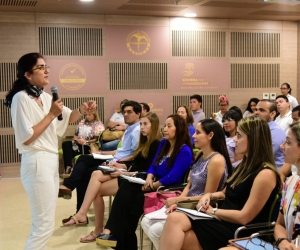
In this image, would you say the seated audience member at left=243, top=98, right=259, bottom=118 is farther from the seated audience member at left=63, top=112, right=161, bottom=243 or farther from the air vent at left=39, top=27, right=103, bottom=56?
the seated audience member at left=63, top=112, right=161, bottom=243

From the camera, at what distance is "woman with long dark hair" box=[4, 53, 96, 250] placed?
9.47ft

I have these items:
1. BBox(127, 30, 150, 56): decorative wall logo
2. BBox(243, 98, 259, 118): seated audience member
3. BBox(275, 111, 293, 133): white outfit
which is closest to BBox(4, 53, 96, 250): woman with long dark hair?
BBox(275, 111, 293, 133): white outfit

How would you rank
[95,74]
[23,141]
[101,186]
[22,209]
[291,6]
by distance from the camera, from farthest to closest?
[95,74]
[291,6]
[22,209]
[101,186]
[23,141]

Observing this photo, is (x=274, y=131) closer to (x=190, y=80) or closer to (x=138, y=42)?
(x=190, y=80)

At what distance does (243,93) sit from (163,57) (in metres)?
2.05

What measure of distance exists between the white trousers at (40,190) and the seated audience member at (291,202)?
153 cm

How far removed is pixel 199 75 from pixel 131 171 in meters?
4.88

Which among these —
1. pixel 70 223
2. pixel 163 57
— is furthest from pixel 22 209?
pixel 163 57

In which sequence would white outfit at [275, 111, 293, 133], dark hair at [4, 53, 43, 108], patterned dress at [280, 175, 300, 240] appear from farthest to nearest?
white outfit at [275, 111, 293, 133]
dark hair at [4, 53, 43, 108]
patterned dress at [280, 175, 300, 240]

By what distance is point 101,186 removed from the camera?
188 inches

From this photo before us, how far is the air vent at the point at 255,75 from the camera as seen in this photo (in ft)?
31.2

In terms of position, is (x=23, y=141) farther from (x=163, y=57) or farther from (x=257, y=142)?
(x=163, y=57)

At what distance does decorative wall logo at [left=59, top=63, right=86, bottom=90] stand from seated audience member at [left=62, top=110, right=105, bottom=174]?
92 centimetres

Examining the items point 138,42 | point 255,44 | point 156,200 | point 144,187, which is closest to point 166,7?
point 138,42
